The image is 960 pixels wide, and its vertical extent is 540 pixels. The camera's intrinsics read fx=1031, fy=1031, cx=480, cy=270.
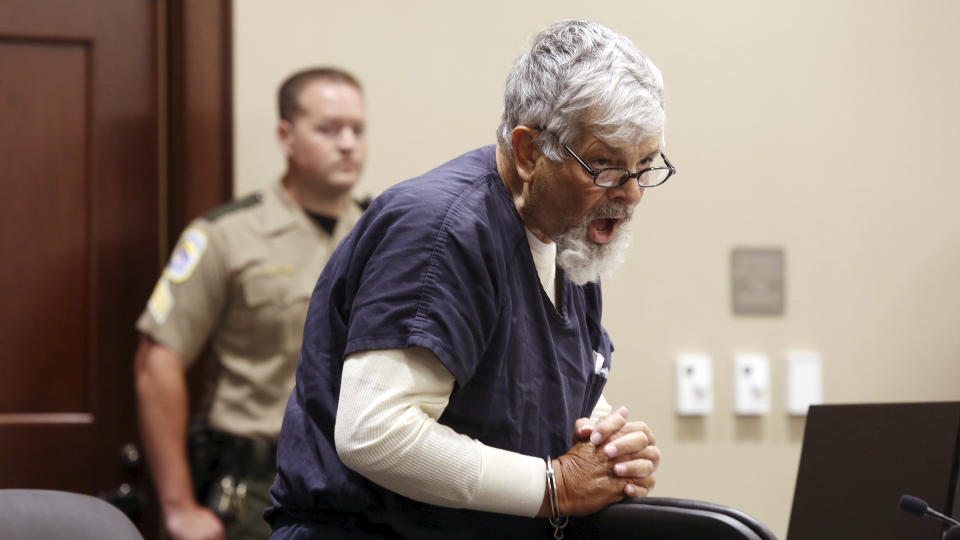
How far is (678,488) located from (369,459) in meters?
1.50

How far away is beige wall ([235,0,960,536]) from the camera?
2393 mm

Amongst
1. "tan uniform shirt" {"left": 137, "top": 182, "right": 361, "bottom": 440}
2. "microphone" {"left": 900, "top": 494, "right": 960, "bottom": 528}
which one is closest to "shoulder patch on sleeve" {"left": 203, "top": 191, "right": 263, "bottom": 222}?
"tan uniform shirt" {"left": 137, "top": 182, "right": 361, "bottom": 440}

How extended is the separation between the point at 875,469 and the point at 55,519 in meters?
1.01

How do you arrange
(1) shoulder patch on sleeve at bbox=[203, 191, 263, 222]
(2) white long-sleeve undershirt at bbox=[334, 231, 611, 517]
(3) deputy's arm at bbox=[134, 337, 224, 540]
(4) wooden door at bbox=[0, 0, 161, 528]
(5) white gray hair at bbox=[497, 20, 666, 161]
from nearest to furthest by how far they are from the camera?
(2) white long-sleeve undershirt at bbox=[334, 231, 611, 517] < (5) white gray hair at bbox=[497, 20, 666, 161] < (3) deputy's arm at bbox=[134, 337, 224, 540] < (1) shoulder patch on sleeve at bbox=[203, 191, 263, 222] < (4) wooden door at bbox=[0, 0, 161, 528]

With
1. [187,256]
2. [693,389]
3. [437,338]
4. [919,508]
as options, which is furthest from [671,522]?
[187,256]

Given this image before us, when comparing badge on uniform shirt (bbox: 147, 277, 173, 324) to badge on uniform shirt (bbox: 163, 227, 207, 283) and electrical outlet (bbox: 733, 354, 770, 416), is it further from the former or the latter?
electrical outlet (bbox: 733, 354, 770, 416)

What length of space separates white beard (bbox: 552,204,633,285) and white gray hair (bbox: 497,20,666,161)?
0.10m

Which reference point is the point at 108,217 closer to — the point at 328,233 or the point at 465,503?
the point at 328,233

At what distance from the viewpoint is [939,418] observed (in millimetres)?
1306

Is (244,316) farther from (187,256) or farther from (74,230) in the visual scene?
(74,230)

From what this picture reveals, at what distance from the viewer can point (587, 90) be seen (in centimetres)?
119

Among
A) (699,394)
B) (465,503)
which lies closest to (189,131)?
(699,394)

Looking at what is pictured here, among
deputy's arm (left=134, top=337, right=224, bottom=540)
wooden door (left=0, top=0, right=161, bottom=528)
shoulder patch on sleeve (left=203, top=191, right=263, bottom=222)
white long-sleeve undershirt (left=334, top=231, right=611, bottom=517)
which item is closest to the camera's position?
white long-sleeve undershirt (left=334, top=231, right=611, bottom=517)

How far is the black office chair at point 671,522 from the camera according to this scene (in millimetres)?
1169
